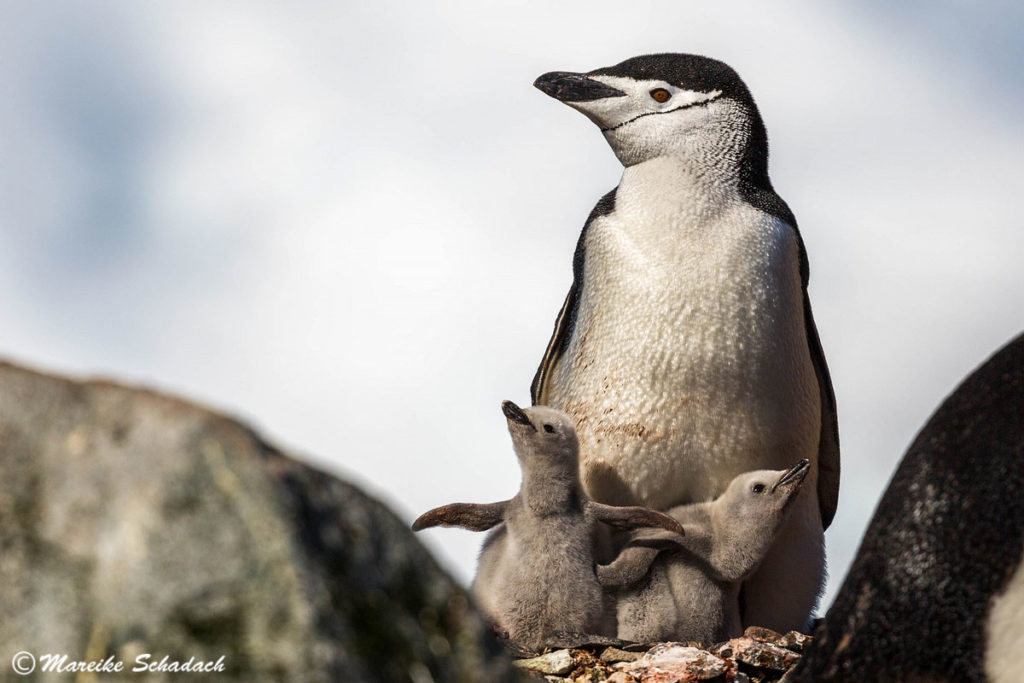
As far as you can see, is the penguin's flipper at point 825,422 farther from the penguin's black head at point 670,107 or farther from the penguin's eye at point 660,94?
the penguin's eye at point 660,94

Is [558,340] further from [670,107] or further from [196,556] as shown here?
[196,556]

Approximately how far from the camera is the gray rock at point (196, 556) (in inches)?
59.8

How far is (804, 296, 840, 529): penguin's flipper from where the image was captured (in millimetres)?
5340

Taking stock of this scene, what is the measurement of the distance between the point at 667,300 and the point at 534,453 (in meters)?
0.81

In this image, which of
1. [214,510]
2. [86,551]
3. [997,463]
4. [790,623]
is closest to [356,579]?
[214,510]

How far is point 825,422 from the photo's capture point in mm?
5340

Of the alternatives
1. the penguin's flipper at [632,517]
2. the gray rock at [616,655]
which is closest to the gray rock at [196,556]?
the gray rock at [616,655]

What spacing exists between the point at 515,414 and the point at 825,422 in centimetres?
147

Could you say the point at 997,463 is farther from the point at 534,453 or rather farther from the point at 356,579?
the point at 534,453

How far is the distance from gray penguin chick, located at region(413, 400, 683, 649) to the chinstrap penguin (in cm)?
31

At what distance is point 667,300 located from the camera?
4.88m

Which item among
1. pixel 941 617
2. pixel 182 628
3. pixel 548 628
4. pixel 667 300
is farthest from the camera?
pixel 667 300

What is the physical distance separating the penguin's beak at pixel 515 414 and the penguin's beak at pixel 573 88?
1.50 m

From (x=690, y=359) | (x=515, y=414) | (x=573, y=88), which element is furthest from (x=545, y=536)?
(x=573, y=88)
